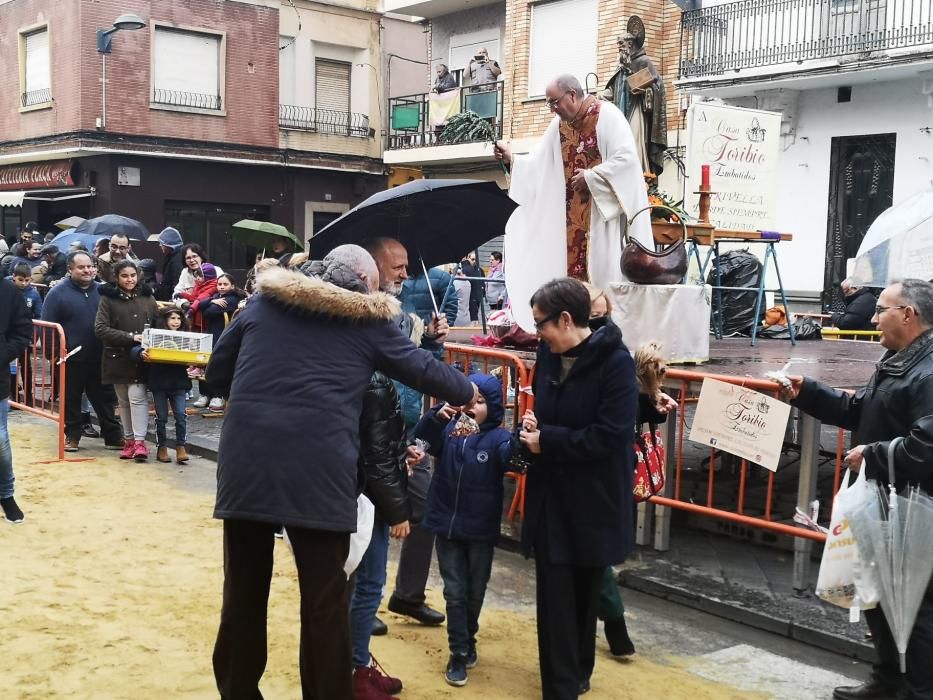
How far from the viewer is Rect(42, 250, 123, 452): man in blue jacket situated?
9883 millimetres

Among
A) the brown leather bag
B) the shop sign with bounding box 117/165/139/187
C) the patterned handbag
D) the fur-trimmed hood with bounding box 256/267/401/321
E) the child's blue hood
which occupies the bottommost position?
the patterned handbag

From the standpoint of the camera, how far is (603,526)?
431cm

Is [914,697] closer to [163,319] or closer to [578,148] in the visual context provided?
[578,148]

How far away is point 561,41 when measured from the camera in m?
21.6

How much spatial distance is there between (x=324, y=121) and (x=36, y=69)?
708 cm

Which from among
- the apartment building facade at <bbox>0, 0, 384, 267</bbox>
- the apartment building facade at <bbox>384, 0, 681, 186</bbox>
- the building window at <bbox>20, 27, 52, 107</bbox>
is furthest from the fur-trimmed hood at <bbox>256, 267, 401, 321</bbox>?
A: the building window at <bbox>20, 27, 52, 107</bbox>

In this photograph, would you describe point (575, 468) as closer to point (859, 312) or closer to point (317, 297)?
point (317, 297)

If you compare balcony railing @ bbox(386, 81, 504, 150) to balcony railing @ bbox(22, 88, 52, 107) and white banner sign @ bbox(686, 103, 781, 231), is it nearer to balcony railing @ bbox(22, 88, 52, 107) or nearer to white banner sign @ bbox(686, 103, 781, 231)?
balcony railing @ bbox(22, 88, 52, 107)

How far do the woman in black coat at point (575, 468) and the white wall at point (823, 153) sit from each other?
13.4 m

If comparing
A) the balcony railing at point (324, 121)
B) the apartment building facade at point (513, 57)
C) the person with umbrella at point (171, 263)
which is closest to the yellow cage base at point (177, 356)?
the person with umbrella at point (171, 263)

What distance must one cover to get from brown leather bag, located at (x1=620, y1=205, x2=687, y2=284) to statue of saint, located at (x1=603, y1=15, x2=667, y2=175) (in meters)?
1.83

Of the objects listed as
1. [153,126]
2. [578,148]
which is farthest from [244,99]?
[578,148]

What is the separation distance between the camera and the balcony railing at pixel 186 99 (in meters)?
24.9

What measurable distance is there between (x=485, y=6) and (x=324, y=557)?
2255 cm
